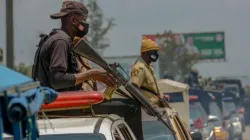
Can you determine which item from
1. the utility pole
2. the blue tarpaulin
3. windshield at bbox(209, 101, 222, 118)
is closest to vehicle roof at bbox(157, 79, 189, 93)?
the utility pole

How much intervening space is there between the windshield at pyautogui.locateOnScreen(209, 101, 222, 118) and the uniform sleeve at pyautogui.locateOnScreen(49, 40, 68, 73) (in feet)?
63.6

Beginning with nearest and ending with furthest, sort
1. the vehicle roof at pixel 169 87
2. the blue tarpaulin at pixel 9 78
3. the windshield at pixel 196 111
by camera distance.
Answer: the blue tarpaulin at pixel 9 78, the vehicle roof at pixel 169 87, the windshield at pixel 196 111

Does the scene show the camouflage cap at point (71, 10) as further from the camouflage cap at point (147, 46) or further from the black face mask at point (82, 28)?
the camouflage cap at point (147, 46)

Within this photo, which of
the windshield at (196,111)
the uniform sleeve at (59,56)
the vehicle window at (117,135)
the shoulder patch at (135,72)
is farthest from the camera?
the windshield at (196,111)

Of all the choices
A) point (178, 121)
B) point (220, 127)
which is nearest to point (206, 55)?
point (220, 127)

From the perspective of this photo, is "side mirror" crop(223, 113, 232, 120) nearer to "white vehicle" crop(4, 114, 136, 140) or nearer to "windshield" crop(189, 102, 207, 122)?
"windshield" crop(189, 102, 207, 122)

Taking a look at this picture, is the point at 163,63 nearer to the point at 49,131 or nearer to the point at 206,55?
the point at 206,55

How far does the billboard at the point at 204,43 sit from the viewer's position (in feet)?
197

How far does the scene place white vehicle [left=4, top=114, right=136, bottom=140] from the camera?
560cm

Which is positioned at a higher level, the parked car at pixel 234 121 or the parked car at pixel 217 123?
the parked car at pixel 217 123

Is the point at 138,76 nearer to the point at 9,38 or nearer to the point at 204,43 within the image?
the point at 9,38

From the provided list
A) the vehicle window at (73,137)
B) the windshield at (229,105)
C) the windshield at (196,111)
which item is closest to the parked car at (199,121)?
the windshield at (196,111)

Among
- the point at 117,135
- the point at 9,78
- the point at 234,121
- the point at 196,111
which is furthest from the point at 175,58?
the point at 9,78

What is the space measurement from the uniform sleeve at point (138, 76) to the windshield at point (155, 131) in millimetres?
1179
